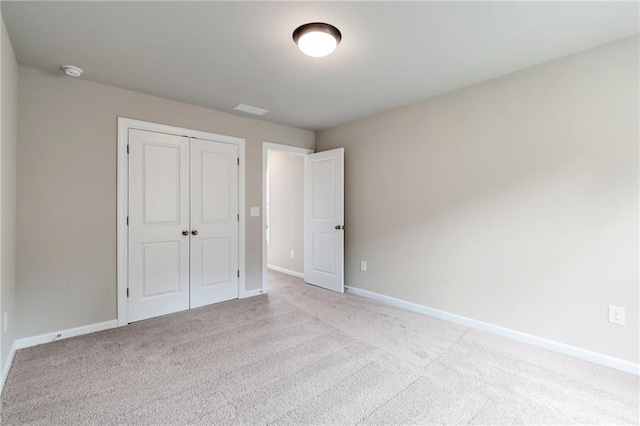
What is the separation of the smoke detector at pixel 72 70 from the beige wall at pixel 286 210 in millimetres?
2966

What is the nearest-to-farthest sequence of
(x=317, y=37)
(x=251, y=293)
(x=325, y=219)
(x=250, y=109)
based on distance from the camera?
1. (x=317, y=37)
2. (x=250, y=109)
3. (x=251, y=293)
4. (x=325, y=219)

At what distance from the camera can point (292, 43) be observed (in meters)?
2.22

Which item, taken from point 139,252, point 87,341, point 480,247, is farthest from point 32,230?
point 480,247

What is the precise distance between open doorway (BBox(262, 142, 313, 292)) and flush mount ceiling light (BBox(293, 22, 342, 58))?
2.59 m

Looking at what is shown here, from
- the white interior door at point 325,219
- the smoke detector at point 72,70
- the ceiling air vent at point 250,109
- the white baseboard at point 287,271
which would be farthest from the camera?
the white baseboard at point 287,271

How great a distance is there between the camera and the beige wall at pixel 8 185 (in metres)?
2.01

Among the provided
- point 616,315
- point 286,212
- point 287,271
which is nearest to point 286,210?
point 286,212

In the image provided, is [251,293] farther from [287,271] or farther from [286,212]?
[286,212]

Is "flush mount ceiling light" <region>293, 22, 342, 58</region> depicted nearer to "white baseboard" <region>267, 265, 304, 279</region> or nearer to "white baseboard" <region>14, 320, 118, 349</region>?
"white baseboard" <region>14, 320, 118, 349</region>

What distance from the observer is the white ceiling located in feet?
6.11

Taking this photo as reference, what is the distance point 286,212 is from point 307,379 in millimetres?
3636

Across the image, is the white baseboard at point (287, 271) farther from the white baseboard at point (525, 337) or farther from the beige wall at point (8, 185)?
the beige wall at point (8, 185)

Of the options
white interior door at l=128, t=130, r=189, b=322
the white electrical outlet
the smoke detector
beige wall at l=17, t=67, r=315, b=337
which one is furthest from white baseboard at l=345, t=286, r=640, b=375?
the smoke detector

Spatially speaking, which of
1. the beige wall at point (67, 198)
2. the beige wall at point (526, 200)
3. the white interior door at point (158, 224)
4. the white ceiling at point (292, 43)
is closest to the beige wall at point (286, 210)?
the beige wall at point (526, 200)
